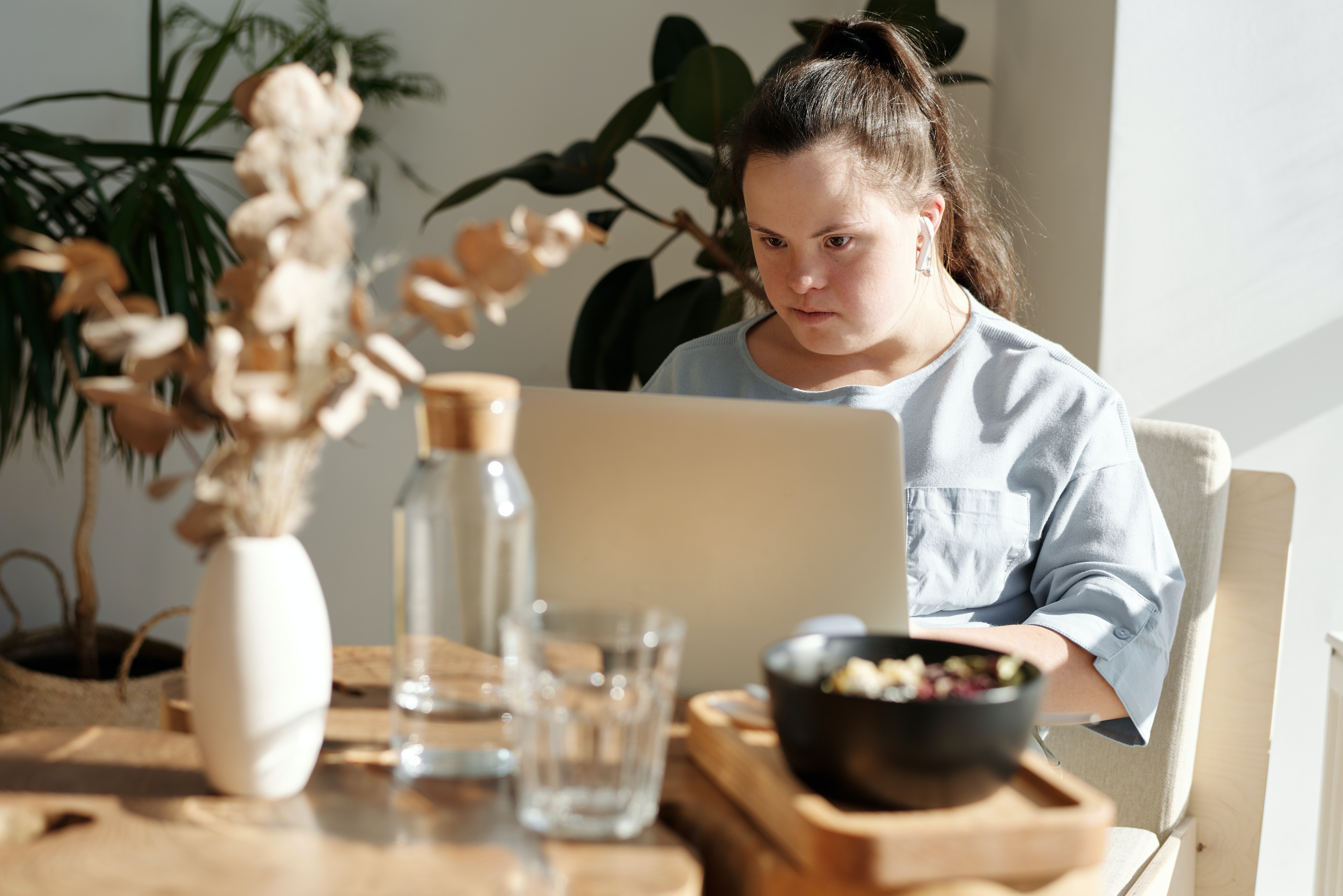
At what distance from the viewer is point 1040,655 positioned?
40.8 inches

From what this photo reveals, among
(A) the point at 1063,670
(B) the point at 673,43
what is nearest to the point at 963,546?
(A) the point at 1063,670

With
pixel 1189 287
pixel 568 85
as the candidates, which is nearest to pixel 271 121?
pixel 1189 287

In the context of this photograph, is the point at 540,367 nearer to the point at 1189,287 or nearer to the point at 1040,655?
the point at 1189,287

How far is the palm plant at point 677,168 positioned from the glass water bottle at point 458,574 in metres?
1.57

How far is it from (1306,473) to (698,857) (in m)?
1.48

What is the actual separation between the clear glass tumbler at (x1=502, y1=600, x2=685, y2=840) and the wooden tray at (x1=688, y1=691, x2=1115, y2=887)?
2.7 inches

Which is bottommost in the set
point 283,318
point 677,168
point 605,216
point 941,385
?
point 941,385

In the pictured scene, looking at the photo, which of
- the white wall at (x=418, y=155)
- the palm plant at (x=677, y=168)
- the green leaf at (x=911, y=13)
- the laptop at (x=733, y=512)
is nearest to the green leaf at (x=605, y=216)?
the palm plant at (x=677, y=168)

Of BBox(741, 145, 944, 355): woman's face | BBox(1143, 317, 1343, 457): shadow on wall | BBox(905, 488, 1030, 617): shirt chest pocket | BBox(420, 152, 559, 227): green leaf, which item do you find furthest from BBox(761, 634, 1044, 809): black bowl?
BBox(420, 152, 559, 227): green leaf

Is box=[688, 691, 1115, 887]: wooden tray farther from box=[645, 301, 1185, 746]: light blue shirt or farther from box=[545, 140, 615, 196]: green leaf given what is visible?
box=[545, 140, 615, 196]: green leaf

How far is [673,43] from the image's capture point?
2506mm

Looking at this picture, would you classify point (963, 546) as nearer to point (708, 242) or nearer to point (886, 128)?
point (886, 128)

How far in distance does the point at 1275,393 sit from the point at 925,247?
753mm

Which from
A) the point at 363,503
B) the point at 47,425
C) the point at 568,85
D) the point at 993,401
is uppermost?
the point at 568,85
